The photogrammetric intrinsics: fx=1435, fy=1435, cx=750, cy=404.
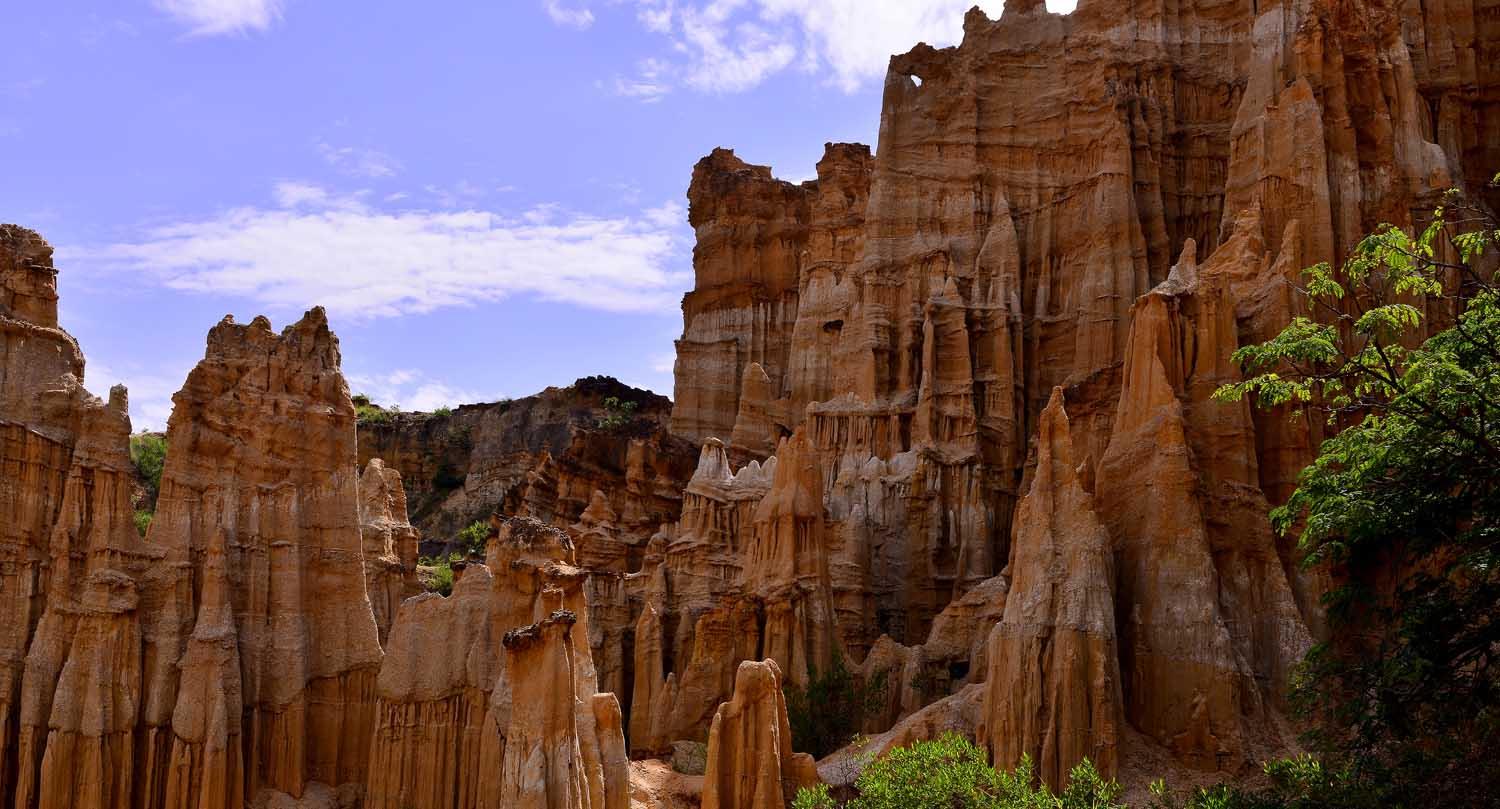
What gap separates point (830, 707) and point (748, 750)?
34.5 ft

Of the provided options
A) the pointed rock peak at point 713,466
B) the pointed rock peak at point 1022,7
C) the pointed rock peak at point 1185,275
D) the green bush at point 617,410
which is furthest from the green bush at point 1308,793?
the green bush at point 617,410

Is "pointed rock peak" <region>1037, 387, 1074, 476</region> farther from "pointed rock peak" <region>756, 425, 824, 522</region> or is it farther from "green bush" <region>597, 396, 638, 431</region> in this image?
"green bush" <region>597, 396, 638, 431</region>

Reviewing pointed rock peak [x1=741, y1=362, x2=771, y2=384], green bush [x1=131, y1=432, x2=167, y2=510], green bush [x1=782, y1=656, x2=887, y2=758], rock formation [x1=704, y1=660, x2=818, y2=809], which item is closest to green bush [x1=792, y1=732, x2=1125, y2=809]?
rock formation [x1=704, y1=660, x2=818, y2=809]

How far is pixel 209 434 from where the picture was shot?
32.8m

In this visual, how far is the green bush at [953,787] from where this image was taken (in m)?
20.4

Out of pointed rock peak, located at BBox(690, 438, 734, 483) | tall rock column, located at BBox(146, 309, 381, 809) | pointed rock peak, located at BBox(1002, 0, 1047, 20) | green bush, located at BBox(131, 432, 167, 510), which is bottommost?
tall rock column, located at BBox(146, 309, 381, 809)

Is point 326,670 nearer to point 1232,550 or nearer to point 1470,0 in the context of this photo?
point 1232,550

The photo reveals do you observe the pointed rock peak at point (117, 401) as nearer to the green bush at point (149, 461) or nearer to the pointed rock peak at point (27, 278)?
the pointed rock peak at point (27, 278)

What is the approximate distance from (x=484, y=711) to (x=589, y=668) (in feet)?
24.4

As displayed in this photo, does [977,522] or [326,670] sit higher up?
[977,522]

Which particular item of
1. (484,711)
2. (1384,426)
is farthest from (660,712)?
(1384,426)

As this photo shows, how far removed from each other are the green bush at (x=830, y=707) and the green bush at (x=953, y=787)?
1318cm

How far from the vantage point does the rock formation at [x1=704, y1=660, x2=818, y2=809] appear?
89.1 ft

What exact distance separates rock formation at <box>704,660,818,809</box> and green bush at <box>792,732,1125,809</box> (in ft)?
12.0
